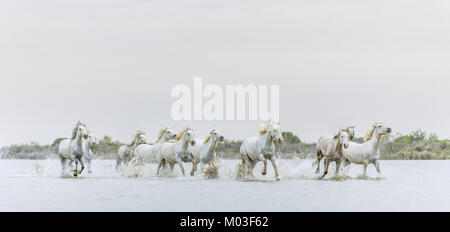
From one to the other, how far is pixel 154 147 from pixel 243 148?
13.7 ft

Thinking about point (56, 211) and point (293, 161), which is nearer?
point (56, 211)

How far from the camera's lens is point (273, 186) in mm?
19844

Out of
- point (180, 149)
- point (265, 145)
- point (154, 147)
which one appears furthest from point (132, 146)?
point (265, 145)

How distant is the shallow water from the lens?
16.6 m

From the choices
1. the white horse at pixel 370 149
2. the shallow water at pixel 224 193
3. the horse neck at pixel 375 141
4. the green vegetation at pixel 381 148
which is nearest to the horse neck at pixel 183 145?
the shallow water at pixel 224 193

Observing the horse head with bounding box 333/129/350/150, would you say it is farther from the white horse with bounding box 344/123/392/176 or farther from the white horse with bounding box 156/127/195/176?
the white horse with bounding box 156/127/195/176

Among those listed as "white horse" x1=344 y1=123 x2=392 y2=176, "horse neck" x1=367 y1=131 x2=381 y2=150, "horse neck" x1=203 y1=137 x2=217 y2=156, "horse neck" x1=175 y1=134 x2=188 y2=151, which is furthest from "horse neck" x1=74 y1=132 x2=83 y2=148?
"horse neck" x1=367 y1=131 x2=381 y2=150

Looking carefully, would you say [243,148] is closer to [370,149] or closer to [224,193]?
[224,193]

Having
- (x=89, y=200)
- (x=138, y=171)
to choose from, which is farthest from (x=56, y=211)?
(x=138, y=171)

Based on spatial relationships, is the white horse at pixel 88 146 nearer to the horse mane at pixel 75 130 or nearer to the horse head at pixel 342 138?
the horse mane at pixel 75 130

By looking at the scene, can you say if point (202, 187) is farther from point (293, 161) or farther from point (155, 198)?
point (293, 161)
